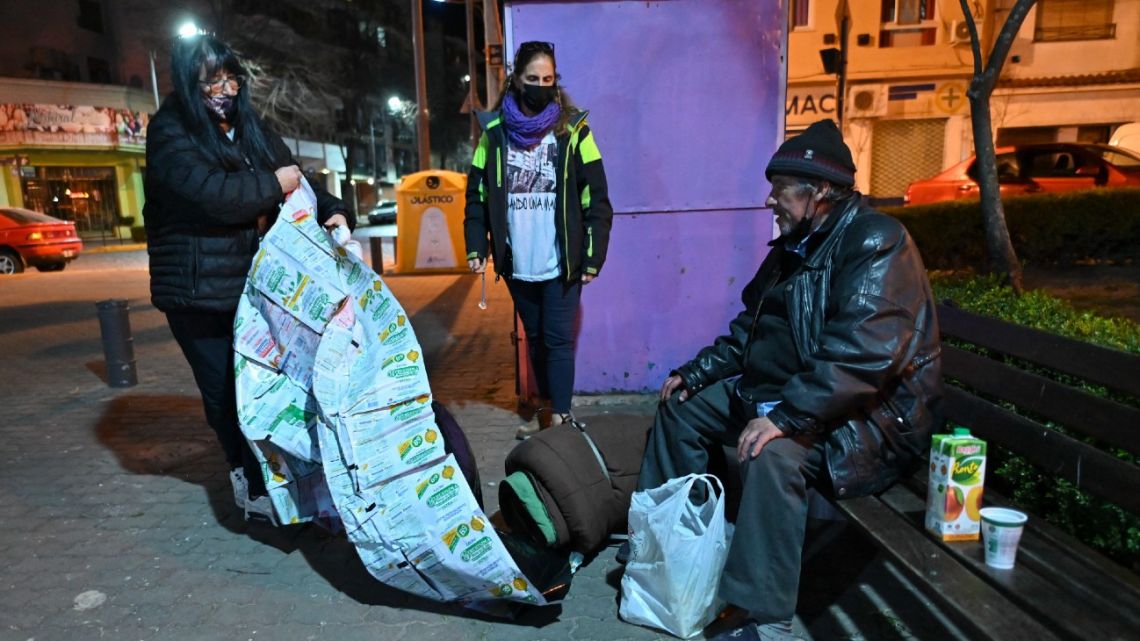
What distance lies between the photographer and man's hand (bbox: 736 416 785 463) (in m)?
2.40

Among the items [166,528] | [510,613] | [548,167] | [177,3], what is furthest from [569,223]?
[177,3]

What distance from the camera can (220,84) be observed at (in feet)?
9.78

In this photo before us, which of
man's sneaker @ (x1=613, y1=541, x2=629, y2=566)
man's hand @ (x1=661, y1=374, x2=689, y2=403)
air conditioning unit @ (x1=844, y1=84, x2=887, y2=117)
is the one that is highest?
air conditioning unit @ (x1=844, y1=84, x2=887, y2=117)

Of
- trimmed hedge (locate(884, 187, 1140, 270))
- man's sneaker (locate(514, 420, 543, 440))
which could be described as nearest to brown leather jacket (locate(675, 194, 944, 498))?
man's sneaker (locate(514, 420, 543, 440))

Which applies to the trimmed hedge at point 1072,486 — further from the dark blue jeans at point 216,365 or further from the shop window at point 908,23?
the shop window at point 908,23

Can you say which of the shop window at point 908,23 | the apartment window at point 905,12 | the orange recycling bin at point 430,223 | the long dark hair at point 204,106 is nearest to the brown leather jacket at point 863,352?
the long dark hair at point 204,106

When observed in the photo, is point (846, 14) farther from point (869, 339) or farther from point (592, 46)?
point (869, 339)

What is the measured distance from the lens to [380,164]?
55.6m

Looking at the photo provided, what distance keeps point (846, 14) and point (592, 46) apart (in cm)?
1563

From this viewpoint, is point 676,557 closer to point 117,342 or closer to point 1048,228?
point 117,342

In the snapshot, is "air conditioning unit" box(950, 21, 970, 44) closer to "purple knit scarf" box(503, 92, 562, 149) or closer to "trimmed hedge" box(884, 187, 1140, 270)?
"trimmed hedge" box(884, 187, 1140, 270)

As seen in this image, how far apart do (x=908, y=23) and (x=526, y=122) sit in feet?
62.9

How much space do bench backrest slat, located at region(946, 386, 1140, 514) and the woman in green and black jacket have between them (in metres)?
1.86

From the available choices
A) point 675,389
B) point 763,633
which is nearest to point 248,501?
point 675,389
